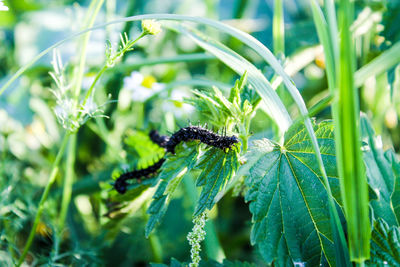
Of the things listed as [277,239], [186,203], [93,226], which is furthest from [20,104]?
[277,239]

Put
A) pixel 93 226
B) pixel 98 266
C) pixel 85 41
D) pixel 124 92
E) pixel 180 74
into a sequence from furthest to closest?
pixel 180 74 → pixel 124 92 → pixel 93 226 → pixel 98 266 → pixel 85 41

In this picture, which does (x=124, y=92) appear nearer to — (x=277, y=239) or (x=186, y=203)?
(x=186, y=203)

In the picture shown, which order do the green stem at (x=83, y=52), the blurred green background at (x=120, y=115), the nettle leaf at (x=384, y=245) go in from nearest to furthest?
1. the nettle leaf at (x=384, y=245)
2. the green stem at (x=83, y=52)
3. the blurred green background at (x=120, y=115)

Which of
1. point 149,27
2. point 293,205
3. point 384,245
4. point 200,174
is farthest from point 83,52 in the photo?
point 384,245

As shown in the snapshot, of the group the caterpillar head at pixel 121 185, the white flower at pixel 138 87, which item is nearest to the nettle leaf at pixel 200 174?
the caterpillar head at pixel 121 185

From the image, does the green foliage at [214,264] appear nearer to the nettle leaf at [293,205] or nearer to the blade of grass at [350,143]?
the nettle leaf at [293,205]
